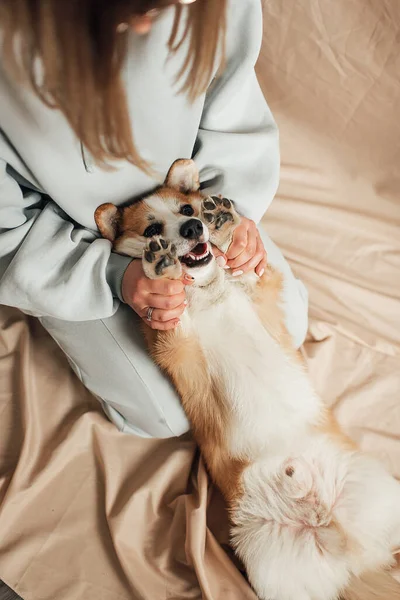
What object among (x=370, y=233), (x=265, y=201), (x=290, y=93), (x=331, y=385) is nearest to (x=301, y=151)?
(x=290, y=93)

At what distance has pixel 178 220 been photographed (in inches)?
40.6

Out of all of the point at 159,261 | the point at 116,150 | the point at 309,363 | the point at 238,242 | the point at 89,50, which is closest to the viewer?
the point at 89,50

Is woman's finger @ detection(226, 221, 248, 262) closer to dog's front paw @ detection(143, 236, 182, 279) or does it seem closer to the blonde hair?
dog's front paw @ detection(143, 236, 182, 279)

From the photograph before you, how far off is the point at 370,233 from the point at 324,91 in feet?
1.44

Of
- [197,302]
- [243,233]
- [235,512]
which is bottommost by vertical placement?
[235,512]

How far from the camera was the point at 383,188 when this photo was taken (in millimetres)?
1512

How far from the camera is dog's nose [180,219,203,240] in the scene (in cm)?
99

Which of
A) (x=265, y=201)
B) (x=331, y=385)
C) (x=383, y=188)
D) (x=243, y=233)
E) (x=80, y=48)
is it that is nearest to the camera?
(x=80, y=48)

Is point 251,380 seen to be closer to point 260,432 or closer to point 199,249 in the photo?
point 260,432

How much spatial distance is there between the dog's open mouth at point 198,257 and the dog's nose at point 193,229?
3 cm

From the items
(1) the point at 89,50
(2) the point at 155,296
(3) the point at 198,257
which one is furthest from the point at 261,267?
(1) the point at 89,50

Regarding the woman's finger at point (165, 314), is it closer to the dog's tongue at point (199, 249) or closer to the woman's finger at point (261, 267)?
the dog's tongue at point (199, 249)

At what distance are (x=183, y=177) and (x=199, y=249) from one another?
197 millimetres

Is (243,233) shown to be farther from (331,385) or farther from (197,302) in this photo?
(331,385)
